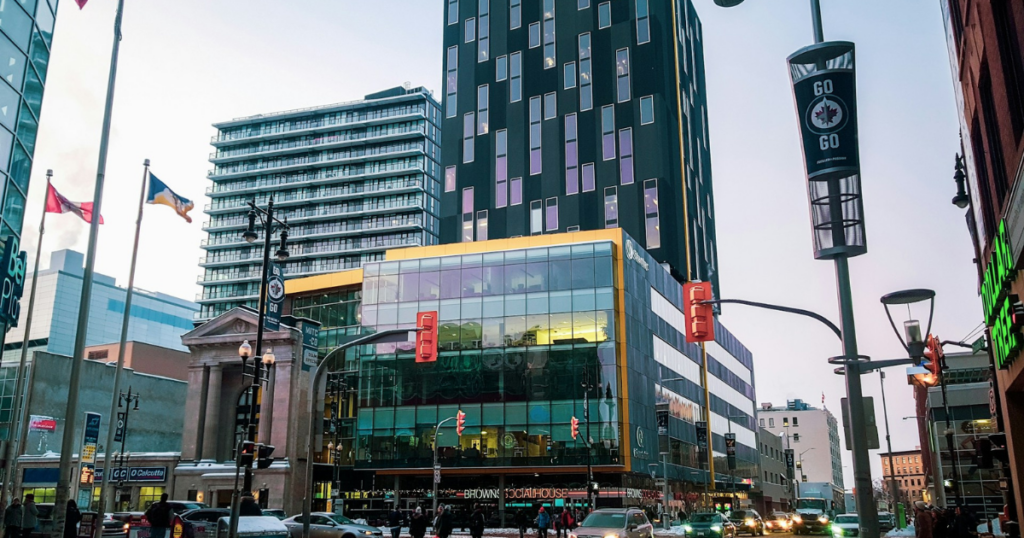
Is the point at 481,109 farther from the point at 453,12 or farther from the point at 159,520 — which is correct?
the point at 159,520

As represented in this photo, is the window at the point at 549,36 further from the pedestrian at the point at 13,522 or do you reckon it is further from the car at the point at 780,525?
the pedestrian at the point at 13,522

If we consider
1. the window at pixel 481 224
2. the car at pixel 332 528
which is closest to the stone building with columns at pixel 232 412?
the window at pixel 481 224

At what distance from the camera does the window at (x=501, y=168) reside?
7919 cm

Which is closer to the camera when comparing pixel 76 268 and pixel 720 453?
pixel 720 453

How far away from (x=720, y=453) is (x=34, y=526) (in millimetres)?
70882

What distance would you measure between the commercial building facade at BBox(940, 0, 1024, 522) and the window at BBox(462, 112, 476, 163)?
60.8m

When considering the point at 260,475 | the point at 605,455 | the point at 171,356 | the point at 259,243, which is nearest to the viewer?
the point at 605,455

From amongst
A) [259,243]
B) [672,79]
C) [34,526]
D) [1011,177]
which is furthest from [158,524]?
[259,243]

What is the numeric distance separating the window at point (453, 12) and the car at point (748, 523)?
57332mm

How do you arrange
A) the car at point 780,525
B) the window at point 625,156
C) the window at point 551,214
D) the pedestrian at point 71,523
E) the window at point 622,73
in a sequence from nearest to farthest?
the pedestrian at point 71,523 < the car at point 780,525 < the window at point 625,156 < the window at point 551,214 < the window at point 622,73

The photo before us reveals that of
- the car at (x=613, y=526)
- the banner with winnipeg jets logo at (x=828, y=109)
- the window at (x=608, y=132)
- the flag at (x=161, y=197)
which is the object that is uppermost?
the window at (x=608, y=132)

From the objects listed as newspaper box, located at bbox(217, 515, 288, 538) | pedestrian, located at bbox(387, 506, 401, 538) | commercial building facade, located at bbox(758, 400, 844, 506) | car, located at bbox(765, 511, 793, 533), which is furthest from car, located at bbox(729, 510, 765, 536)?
commercial building facade, located at bbox(758, 400, 844, 506)

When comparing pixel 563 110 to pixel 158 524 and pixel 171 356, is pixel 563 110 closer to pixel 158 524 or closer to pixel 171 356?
pixel 171 356

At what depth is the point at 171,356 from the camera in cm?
9069
